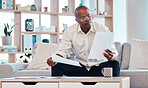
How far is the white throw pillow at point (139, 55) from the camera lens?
3551 mm

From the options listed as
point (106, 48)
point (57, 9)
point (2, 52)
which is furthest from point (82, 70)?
point (57, 9)

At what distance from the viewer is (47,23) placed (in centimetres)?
577

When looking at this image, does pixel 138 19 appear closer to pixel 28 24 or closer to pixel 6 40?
pixel 28 24

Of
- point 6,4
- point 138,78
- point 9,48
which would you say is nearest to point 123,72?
point 138,78

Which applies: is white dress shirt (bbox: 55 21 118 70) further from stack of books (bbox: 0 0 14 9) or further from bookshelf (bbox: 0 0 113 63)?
stack of books (bbox: 0 0 14 9)

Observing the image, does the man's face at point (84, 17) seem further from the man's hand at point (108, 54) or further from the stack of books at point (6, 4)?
the stack of books at point (6, 4)

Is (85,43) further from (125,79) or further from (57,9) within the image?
(57,9)

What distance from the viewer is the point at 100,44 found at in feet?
8.55

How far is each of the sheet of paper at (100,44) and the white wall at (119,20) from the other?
3.50 metres

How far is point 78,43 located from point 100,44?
1.34 ft

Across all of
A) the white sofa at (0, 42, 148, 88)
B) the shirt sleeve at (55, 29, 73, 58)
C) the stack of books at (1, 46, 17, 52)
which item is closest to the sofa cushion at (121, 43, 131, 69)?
the white sofa at (0, 42, 148, 88)

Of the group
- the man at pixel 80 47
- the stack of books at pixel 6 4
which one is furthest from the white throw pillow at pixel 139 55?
the stack of books at pixel 6 4

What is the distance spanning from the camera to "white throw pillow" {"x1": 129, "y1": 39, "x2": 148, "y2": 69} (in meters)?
3.55

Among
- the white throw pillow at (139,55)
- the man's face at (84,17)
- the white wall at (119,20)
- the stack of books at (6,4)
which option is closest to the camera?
the man's face at (84,17)
